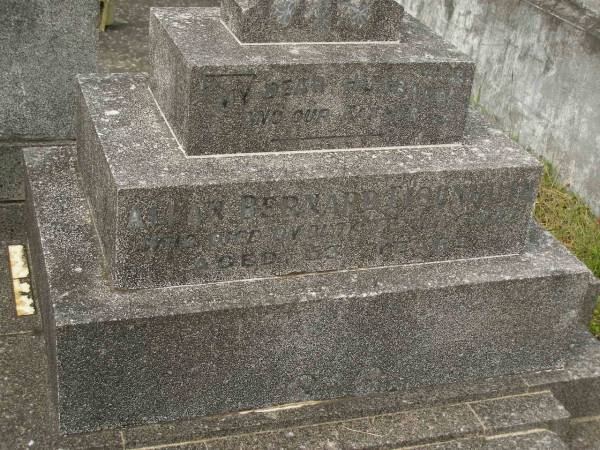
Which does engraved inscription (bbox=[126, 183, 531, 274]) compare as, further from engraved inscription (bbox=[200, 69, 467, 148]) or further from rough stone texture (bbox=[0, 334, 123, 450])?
rough stone texture (bbox=[0, 334, 123, 450])

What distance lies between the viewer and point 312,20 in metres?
3.27

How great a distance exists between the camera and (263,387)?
3.32 m

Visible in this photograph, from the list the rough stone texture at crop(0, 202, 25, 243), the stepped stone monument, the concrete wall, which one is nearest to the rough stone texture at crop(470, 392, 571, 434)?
the stepped stone monument

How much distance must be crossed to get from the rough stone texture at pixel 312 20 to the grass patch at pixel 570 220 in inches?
67.3

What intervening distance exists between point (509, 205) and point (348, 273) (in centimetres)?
66

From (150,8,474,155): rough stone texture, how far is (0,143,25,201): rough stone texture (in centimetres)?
108

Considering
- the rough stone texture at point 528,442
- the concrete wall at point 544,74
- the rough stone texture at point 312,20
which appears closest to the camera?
the rough stone texture at point 312,20

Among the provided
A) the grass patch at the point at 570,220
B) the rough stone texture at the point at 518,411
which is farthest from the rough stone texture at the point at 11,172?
the grass patch at the point at 570,220

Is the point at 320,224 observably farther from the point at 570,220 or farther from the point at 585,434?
the point at 570,220

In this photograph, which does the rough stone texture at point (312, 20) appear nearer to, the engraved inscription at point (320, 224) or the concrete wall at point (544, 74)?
the engraved inscription at point (320, 224)

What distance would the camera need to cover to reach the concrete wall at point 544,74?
17.0ft

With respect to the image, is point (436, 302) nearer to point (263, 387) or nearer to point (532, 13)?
point (263, 387)

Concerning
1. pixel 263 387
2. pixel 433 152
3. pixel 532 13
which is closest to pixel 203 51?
pixel 433 152

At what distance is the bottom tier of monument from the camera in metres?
Result: 3.07
